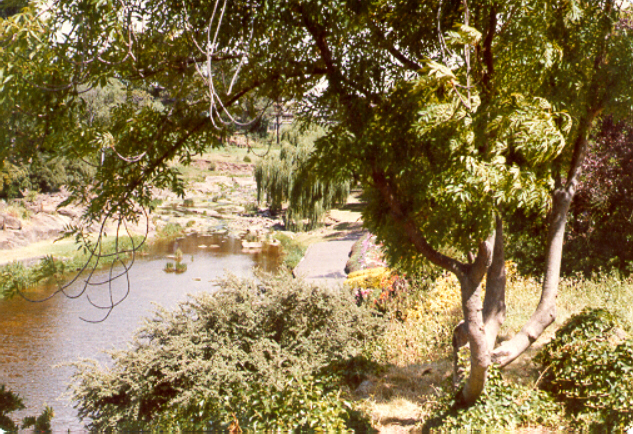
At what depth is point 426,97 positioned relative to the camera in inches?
170

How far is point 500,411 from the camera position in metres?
5.35

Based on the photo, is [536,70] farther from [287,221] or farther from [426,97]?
[287,221]

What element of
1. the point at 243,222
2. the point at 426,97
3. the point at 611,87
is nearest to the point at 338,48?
the point at 426,97

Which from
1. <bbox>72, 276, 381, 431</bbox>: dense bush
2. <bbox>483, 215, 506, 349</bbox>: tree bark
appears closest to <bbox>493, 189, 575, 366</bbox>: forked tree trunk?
<bbox>483, 215, 506, 349</bbox>: tree bark

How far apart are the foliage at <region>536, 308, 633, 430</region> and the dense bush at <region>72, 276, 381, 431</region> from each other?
91.1 inches

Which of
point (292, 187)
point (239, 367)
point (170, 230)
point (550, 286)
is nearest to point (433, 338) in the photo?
point (550, 286)

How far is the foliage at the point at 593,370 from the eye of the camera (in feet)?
16.5

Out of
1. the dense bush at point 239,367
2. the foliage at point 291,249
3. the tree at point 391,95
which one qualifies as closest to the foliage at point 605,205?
Result: the tree at point 391,95

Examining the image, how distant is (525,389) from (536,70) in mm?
3188

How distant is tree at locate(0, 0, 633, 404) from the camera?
4117 mm

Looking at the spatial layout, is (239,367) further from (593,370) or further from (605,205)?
(605,205)

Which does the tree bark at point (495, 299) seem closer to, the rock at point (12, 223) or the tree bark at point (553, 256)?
the tree bark at point (553, 256)

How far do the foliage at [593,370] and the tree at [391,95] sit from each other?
39 centimetres

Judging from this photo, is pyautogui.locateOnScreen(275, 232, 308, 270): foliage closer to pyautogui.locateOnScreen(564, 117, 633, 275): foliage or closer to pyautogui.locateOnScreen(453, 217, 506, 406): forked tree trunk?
pyautogui.locateOnScreen(564, 117, 633, 275): foliage
